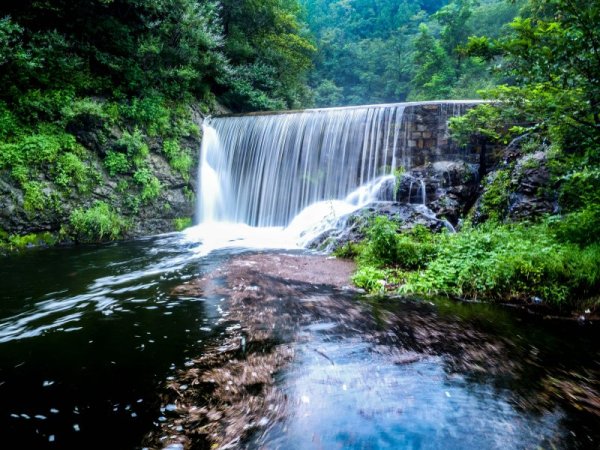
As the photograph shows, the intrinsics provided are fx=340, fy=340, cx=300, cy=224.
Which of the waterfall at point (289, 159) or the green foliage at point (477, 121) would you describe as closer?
the green foliage at point (477, 121)

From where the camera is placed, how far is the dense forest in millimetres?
4535

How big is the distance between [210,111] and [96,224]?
7.37 metres

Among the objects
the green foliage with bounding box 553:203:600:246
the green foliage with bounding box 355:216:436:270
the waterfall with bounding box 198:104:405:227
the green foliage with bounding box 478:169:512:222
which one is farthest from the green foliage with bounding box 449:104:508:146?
the waterfall with bounding box 198:104:405:227

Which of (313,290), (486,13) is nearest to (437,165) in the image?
(313,290)

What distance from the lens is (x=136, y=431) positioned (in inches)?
90.1

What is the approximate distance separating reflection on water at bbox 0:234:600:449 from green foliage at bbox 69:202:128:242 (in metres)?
4.20

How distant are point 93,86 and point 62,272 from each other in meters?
7.13

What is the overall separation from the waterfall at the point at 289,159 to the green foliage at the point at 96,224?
130 inches

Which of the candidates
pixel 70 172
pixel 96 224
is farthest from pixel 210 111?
pixel 96 224

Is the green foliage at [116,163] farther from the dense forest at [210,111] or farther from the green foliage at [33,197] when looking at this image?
the green foliage at [33,197]

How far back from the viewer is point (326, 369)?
319 centimetres

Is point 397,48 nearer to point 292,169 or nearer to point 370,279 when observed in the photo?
point 292,169

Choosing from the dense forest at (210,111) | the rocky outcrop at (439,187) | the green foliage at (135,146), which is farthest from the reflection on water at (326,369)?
the green foliage at (135,146)

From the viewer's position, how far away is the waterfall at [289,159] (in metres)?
11.2
